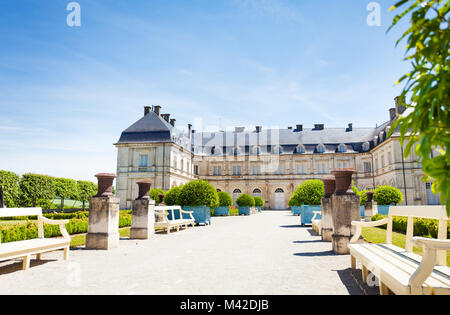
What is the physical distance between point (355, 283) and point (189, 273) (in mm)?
2456

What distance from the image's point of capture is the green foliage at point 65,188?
31.7m

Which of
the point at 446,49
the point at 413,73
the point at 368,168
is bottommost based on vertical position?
→ the point at 413,73

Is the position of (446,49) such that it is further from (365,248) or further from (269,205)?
(269,205)

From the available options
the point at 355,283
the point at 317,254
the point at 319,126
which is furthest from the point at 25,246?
the point at 319,126

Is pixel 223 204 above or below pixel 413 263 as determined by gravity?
below

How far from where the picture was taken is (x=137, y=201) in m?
9.45

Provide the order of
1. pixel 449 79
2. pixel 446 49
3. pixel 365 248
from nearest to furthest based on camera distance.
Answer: pixel 449 79 < pixel 446 49 < pixel 365 248

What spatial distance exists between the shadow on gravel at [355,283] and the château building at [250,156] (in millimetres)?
28163

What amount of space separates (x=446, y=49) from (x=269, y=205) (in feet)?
133

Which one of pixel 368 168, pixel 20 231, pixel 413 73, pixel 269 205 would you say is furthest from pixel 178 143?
pixel 413 73

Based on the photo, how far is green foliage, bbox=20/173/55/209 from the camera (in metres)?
27.2

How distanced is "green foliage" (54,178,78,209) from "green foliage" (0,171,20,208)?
14.2ft

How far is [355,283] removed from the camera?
398 centimetres

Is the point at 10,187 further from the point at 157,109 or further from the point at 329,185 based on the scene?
the point at 329,185
